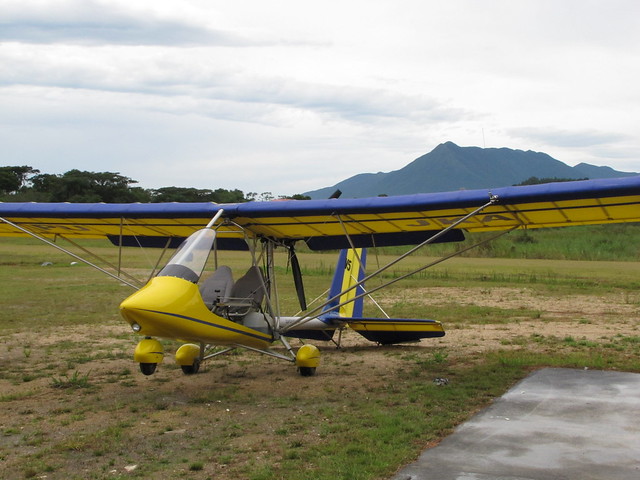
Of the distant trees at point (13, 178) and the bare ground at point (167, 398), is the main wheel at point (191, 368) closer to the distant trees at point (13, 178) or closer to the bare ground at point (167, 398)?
the bare ground at point (167, 398)

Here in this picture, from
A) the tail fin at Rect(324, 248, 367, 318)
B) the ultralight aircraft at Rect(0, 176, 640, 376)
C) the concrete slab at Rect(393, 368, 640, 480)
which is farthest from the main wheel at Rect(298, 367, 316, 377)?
the concrete slab at Rect(393, 368, 640, 480)

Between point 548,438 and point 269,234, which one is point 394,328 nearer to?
point 269,234

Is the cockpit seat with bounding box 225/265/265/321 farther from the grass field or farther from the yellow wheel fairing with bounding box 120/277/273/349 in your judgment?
the grass field

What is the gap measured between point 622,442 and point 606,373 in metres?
3.54

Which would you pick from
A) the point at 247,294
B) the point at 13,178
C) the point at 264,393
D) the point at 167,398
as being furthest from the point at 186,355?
the point at 13,178

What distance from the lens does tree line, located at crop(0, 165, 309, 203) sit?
6744cm

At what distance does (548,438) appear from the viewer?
21.3 ft

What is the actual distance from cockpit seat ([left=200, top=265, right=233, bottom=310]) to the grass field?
1.18 meters

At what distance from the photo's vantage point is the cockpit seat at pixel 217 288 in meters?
9.04

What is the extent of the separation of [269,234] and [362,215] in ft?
6.14

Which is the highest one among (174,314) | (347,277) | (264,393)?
(347,277)

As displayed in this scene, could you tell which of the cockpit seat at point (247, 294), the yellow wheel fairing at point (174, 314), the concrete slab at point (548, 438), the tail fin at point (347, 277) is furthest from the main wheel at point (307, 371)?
the concrete slab at point (548, 438)

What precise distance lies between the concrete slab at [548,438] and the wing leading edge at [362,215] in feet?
7.66

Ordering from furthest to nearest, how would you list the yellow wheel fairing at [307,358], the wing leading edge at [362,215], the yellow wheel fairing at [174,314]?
the yellow wheel fairing at [307,358] < the wing leading edge at [362,215] < the yellow wheel fairing at [174,314]
